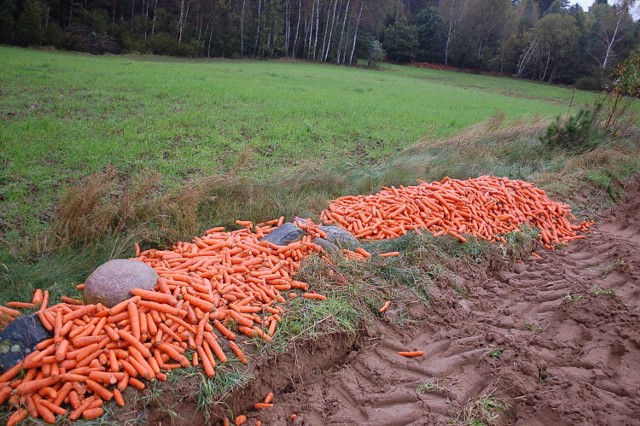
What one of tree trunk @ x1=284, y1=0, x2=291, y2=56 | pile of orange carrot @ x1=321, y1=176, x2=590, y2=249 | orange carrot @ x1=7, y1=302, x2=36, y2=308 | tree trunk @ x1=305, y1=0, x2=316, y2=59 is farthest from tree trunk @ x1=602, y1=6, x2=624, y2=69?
orange carrot @ x1=7, y1=302, x2=36, y2=308

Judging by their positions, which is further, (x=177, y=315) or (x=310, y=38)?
(x=310, y=38)

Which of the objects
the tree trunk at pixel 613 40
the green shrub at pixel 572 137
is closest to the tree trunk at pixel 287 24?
the tree trunk at pixel 613 40

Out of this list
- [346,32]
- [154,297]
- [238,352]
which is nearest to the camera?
[238,352]

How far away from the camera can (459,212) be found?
571cm

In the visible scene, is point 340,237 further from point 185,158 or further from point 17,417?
point 185,158

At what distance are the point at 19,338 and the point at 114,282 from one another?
0.64 m

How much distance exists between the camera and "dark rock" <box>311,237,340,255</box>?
4.43 metres

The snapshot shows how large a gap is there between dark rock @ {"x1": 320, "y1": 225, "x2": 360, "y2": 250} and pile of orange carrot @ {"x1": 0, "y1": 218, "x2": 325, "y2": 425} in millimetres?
644

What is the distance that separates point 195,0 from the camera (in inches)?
1281

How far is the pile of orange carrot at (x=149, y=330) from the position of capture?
8.64 feet

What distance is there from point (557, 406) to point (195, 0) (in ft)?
116

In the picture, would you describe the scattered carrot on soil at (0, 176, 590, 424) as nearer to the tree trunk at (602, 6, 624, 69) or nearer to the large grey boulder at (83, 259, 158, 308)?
the large grey boulder at (83, 259, 158, 308)

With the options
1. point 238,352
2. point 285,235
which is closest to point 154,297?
point 238,352

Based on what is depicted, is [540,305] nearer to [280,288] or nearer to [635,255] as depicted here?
[635,255]
